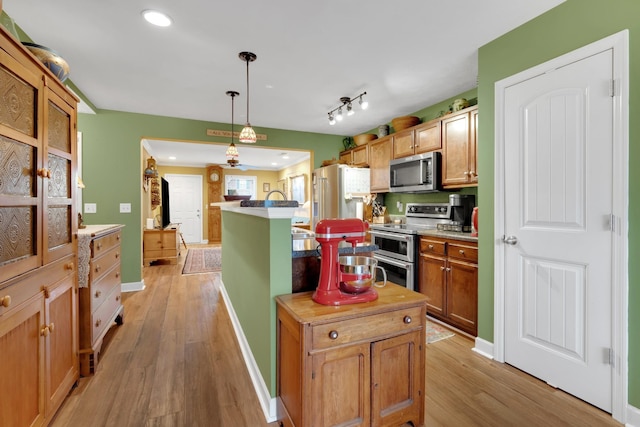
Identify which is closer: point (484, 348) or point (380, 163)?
point (484, 348)

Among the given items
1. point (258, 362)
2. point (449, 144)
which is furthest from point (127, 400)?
point (449, 144)

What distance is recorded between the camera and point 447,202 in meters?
3.54

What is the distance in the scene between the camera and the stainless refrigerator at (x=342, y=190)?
444 cm

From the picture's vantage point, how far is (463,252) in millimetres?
2588

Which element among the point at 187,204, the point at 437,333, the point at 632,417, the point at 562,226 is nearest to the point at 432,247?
the point at 437,333

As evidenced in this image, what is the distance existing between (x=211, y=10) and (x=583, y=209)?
8.33 feet

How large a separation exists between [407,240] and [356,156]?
6.86 ft

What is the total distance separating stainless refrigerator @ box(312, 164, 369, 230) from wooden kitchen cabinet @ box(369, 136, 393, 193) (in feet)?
0.53

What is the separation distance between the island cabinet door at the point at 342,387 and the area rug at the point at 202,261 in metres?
4.16

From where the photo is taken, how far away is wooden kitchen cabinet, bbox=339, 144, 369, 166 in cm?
453

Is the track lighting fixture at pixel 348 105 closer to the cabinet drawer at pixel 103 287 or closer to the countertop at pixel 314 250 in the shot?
the countertop at pixel 314 250

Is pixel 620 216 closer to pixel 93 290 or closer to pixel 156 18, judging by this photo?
pixel 156 18

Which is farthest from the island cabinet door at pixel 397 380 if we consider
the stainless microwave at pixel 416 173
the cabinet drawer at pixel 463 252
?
the stainless microwave at pixel 416 173

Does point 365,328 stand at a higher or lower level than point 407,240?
lower
